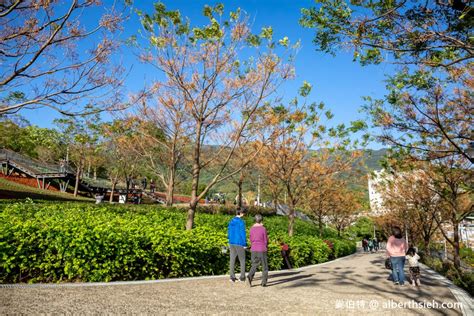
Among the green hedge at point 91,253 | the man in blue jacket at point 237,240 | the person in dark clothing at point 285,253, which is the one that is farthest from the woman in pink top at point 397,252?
the green hedge at point 91,253

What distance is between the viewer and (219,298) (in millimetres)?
5336

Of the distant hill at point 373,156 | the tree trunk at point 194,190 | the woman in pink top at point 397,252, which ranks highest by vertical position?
the distant hill at point 373,156

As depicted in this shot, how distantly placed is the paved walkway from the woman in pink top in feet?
1.62

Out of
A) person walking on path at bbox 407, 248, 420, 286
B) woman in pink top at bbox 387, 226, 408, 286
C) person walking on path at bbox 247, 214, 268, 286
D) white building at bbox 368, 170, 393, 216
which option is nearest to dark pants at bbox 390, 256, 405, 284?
woman in pink top at bbox 387, 226, 408, 286

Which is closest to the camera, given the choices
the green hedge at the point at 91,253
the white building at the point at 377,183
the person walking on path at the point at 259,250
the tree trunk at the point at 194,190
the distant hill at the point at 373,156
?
the green hedge at the point at 91,253

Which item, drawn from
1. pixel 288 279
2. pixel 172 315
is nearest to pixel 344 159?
pixel 288 279

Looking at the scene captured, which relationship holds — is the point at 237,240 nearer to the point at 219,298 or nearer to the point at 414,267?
the point at 219,298

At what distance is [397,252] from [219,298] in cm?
504

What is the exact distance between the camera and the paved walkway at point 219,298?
431 centimetres

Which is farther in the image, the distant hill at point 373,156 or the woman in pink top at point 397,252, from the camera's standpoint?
the distant hill at point 373,156

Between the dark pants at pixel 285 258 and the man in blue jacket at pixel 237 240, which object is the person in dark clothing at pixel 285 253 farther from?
the man in blue jacket at pixel 237 240

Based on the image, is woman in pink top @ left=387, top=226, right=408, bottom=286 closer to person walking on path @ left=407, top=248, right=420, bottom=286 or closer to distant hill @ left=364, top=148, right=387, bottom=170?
person walking on path @ left=407, top=248, right=420, bottom=286

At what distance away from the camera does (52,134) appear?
126ft

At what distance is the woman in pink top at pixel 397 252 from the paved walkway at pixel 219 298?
49 centimetres
